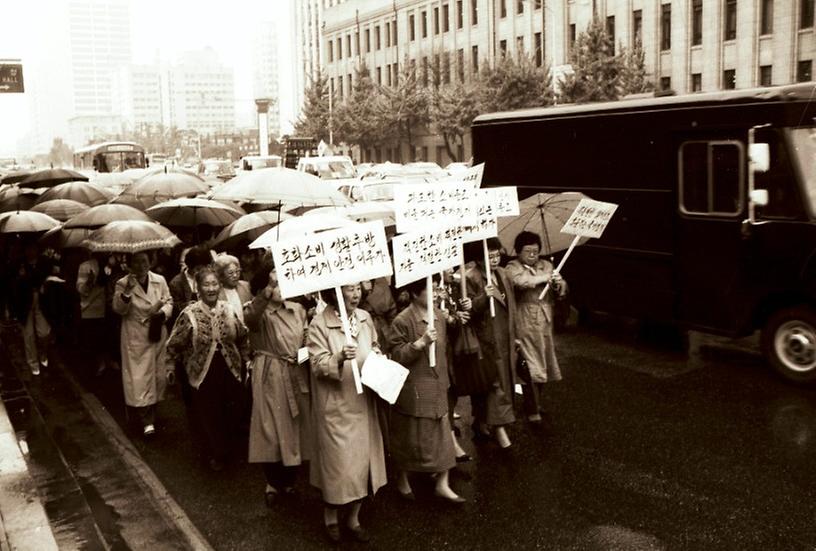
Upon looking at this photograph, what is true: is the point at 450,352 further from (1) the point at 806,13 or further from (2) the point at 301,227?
(1) the point at 806,13

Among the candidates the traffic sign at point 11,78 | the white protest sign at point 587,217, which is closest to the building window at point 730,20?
the traffic sign at point 11,78

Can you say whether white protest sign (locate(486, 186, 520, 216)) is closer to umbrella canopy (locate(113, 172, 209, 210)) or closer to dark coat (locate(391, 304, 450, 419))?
dark coat (locate(391, 304, 450, 419))

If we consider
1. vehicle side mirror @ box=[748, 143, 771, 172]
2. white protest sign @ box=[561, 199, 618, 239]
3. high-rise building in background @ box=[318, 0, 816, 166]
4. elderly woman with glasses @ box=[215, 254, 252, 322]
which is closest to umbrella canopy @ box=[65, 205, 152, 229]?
elderly woman with glasses @ box=[215, 254, 252, 322]

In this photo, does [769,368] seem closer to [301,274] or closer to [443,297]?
[443,297]

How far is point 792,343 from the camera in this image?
9.42m

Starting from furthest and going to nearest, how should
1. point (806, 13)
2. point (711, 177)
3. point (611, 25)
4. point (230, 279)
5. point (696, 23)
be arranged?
point (611, 25) < point (696, 23) < point (806, 13) < point (711, 177) < point (230, 279)

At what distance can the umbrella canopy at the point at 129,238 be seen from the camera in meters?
8.23

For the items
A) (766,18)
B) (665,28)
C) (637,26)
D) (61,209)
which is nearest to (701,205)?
(61,209)

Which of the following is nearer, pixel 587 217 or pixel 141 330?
pixel 141 330

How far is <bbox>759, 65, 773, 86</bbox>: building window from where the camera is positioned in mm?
41031

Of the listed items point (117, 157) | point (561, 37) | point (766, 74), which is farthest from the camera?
point (117, 157)

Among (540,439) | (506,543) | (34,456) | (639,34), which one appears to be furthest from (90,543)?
(639,34)

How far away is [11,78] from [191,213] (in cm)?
1501

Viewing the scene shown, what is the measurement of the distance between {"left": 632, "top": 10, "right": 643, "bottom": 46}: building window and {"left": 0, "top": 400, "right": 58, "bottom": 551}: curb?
44.8 m
